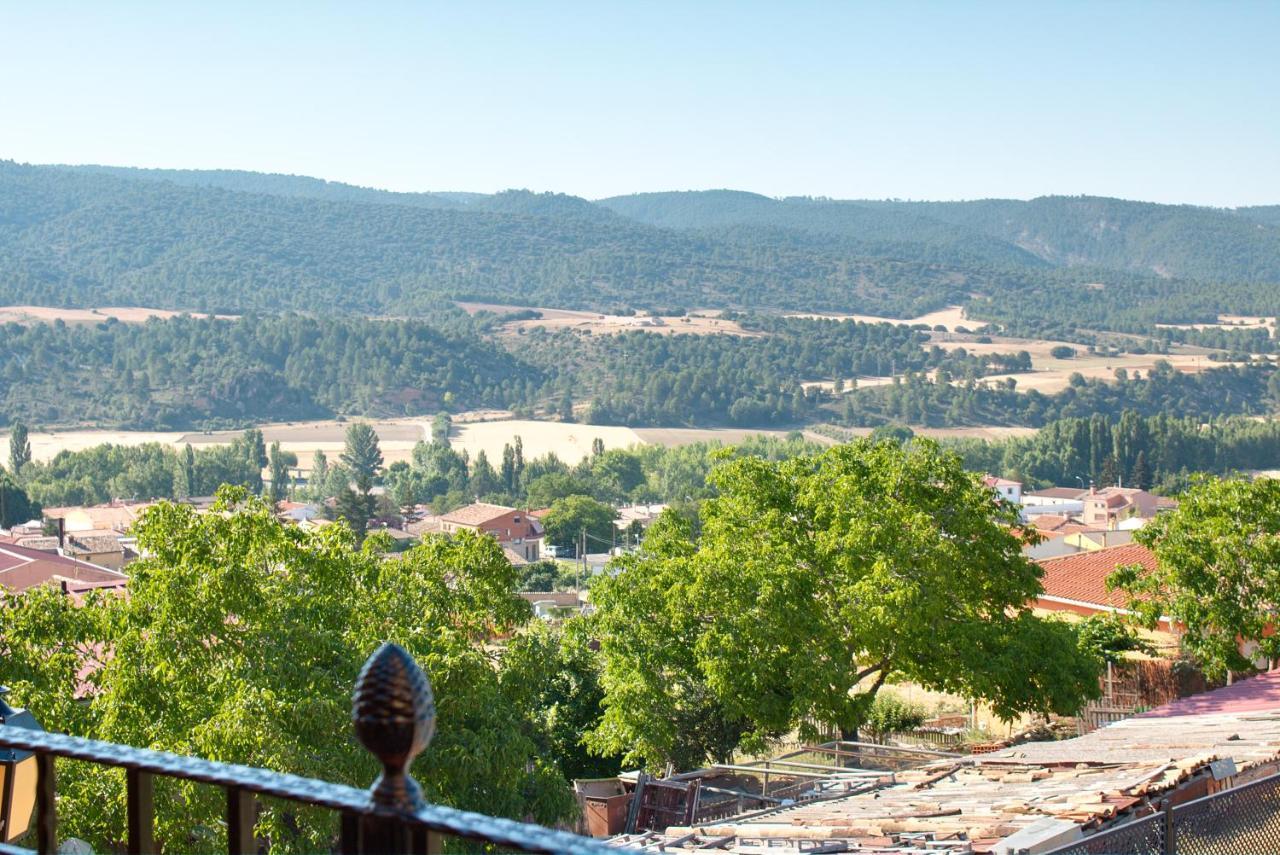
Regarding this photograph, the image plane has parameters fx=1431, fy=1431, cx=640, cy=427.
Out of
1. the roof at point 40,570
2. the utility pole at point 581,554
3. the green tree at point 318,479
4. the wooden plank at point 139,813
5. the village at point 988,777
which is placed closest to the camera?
the wooden plank at point 139,813

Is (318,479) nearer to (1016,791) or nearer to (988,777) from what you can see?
(988,777)

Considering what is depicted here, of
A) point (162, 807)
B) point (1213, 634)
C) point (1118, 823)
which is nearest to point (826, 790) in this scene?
point (1118, 823)

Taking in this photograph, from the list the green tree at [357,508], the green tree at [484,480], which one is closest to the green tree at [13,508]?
the green tree at [357,508]

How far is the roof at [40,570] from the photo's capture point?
36312 mm

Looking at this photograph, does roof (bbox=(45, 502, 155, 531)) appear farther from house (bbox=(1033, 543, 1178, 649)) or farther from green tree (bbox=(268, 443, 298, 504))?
house (bbox=(1033, 543, 1178, 649))

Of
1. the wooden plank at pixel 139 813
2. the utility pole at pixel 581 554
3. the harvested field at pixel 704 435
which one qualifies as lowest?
the utility pole at pixel 581 554

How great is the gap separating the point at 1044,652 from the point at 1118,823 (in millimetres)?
11904

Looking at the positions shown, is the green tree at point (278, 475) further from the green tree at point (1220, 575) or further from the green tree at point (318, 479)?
the green tree at point (1220, 575)

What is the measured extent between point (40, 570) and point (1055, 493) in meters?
85.1

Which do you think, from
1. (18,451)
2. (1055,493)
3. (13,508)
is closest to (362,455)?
(18,451)

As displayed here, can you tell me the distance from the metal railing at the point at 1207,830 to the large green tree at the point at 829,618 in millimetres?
10881

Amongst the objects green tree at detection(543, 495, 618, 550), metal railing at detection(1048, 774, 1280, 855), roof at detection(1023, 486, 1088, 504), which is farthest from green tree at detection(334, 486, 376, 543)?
metal railing at detection(1048, 774, 1280, 855)

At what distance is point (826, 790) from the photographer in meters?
12.6

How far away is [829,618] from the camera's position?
65.8ft
